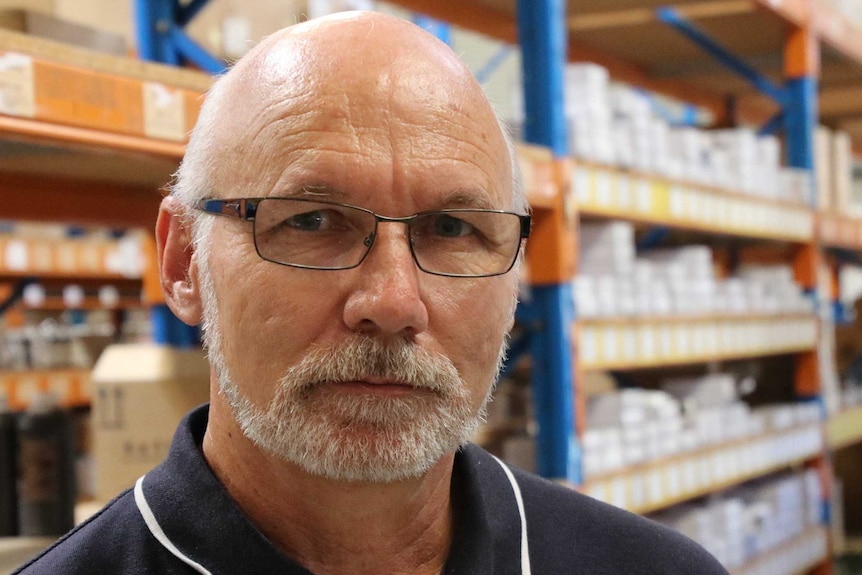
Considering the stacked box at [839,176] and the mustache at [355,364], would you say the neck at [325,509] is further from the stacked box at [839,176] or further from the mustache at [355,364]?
the stacked box at [839,176]

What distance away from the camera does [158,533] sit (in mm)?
915

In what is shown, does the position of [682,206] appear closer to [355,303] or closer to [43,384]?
[355,303]

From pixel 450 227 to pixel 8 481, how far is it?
1.39 m

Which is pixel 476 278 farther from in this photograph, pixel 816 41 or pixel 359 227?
pixel 816 41

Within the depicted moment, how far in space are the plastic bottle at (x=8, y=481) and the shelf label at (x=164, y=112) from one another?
91cm

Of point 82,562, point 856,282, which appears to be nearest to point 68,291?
point 82,562

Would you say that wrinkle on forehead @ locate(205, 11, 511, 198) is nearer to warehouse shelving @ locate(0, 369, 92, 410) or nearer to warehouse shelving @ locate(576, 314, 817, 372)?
warehouse shelving @ locate(576, 314, 817, 372)

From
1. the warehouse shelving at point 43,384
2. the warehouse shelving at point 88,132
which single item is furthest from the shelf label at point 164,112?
the warehouse shelving at point 43,384

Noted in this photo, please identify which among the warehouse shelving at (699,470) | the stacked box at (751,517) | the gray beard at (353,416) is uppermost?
the gray beard at (353,416)

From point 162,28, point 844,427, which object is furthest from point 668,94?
point 162,28

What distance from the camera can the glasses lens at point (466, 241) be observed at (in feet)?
3.15

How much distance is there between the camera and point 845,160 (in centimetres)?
430

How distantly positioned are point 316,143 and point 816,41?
12.1 ft

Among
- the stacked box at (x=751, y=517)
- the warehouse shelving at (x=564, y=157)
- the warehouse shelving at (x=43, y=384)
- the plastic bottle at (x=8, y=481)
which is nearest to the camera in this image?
the warehouse shelving at (x=564, y=157)
